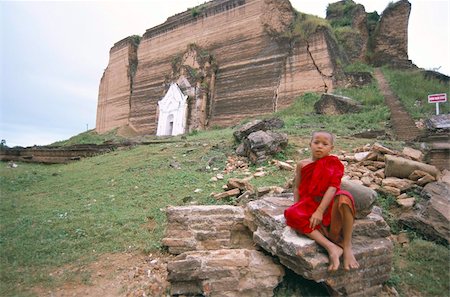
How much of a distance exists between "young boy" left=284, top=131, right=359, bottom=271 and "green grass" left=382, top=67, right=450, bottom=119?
32.7 ft

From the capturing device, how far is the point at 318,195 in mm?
2508

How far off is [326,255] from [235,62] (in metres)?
17.3

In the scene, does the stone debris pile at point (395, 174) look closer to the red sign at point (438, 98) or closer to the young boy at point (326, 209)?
the young boy at point (326, 209)

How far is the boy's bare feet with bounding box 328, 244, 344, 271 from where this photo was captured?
225cm

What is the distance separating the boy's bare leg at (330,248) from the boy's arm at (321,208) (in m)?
0.07

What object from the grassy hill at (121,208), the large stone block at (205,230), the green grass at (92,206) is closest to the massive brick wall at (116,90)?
the grassy hill at (121,208)

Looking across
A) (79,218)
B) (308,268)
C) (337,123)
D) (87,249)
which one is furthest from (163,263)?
(337,123)

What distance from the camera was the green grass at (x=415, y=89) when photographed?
1158 centimetres

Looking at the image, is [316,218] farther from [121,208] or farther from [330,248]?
[121,208]

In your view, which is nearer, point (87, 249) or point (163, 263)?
point (163, 263)

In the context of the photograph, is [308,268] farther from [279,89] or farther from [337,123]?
[279,89]

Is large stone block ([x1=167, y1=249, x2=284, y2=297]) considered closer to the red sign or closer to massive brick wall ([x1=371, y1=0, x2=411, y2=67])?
the red sign

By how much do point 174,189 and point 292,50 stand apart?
12.4 meters

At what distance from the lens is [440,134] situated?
753 cm
